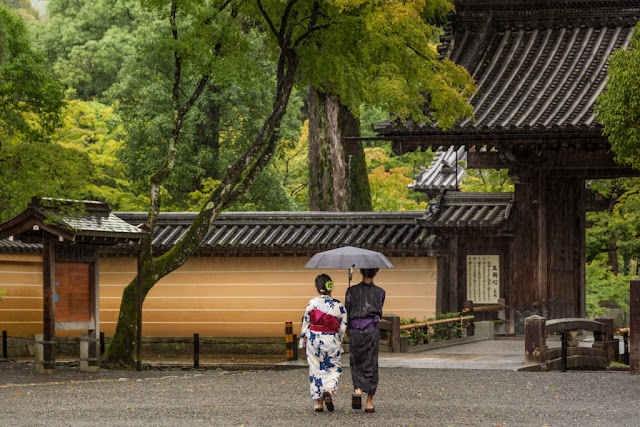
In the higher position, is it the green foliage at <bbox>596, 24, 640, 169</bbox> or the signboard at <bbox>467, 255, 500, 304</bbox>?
the green foliage at <bbox>596, 24, 640, 169</bbox>

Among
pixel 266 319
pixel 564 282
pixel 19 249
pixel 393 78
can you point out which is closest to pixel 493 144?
pixel 393 78

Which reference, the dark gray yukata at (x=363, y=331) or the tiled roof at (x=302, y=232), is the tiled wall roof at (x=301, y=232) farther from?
the dark gray yukata at (x=363, y=331)

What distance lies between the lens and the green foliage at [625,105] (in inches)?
551

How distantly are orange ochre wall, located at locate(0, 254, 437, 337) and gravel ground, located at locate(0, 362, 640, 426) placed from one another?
241 inches

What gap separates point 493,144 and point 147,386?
8037 millimetres

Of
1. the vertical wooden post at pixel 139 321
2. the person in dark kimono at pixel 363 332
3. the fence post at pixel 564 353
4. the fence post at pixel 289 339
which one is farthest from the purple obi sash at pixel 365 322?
the vertical wooden post at pixel 139 321

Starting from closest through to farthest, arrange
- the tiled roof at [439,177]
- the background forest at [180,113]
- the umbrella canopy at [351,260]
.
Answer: the umbrella canopy at [351,260] → the background forest at [180,113] → the tiled roof at [439,177]

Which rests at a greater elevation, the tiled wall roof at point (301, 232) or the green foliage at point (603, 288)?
the tiled wall roof at point (301, 232)

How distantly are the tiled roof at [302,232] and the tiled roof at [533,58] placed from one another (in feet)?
12.2

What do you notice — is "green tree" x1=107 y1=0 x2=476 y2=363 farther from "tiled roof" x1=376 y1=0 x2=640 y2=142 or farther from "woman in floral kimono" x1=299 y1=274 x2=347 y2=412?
"woman in floral kimono" x1=299 y1=274 x2=347 y2=412

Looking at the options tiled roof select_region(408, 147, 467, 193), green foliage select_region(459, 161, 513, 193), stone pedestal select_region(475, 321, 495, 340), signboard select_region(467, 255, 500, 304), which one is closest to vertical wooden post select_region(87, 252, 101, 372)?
stone pedestal select_region(475, 321, 495, 340)

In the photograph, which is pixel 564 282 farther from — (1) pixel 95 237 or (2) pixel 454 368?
(1) pixel 95 237

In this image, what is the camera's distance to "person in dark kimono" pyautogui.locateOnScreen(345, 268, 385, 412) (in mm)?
10586

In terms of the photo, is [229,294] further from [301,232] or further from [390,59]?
[390,59]
